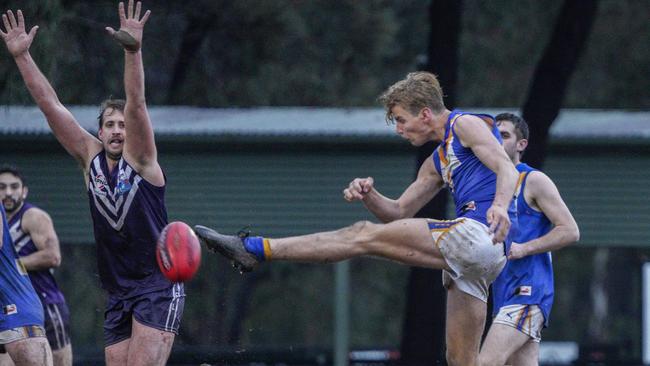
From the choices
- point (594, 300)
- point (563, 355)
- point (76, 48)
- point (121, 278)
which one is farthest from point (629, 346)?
point (594, 300)

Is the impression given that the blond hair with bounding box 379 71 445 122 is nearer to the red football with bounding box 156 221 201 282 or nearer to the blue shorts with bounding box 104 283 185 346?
the red football with bounding box 156 221 201 282

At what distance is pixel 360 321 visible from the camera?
111ft

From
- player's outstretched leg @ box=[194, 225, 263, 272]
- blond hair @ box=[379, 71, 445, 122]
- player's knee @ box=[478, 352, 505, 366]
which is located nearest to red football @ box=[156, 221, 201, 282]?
player's outstretched leg @ box=[194, 225, 263, 272]

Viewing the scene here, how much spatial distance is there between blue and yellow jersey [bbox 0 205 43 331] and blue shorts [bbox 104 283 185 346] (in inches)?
38.9

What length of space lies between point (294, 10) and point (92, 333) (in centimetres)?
1403

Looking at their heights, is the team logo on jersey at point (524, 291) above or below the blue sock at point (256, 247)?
below

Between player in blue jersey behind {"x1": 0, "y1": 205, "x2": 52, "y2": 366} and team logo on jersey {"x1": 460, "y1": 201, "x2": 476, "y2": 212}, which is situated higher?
team logo on jersey {"x1": 460, "y1": 201, "x2": 476, "y2": 212}

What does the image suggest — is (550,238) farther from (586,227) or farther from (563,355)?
(563,355)

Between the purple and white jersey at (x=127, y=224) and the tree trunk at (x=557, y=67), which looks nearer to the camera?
the purple and white jersey at (x=127, y=224)

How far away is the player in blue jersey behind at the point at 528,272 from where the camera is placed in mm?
8312

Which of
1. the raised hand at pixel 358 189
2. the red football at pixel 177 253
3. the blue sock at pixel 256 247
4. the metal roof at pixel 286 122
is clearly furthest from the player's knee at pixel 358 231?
the metal roof at pixel 286 122

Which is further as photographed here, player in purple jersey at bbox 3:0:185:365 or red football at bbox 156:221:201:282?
player in purple jersey at bbox 3:0:185:365

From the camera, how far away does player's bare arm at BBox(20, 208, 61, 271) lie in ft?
34.6

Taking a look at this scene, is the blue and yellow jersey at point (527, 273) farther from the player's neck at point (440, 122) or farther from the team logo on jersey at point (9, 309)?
the team logo on jersey at point (9, 309)
